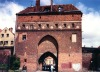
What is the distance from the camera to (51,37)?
41.8m

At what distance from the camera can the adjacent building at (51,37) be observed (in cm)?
4012

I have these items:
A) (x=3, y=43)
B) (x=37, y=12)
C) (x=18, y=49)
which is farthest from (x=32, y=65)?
(x=3, y=43)

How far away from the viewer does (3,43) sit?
200ft

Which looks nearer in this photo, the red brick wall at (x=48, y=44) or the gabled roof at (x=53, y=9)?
the red brick wall at (x=48, y=44)

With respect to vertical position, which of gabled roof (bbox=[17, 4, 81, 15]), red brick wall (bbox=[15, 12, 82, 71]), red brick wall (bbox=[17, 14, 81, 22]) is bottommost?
red brick wall (bbox=[15, 12, 82, 71])

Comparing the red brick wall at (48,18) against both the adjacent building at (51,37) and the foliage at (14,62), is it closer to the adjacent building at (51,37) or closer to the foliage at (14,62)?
the adjacent building at (51,37)

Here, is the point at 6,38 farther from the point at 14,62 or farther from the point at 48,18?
the point at 48,18

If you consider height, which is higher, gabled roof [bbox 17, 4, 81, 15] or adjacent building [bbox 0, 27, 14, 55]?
gabled roof [bbox 17, 4, 81, 15]

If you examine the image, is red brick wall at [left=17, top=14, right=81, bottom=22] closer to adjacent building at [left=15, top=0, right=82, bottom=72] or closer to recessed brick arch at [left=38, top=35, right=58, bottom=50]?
adjacent building at [left=15, top=0, right=82, bottom=72]

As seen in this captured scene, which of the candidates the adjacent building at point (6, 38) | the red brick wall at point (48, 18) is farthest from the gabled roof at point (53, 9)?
the adjacent building at point (6, 38)

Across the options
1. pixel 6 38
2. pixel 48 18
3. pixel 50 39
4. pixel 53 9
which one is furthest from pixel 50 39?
pixel 6 38

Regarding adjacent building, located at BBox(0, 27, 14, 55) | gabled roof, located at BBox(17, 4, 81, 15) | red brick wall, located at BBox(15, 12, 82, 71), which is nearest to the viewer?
red brick wall, located at BBox(15, 12, 82, 71)

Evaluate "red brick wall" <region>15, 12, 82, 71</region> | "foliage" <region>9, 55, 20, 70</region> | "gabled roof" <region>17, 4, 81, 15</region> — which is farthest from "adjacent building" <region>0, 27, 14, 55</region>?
"foliage" <region>9, 55, 20, 70</region>

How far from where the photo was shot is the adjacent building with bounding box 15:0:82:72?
4012 centimetres
